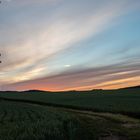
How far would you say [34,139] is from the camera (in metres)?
17.4

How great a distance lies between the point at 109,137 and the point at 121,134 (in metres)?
1.17

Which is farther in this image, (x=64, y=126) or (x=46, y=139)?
(x=64, y=126)

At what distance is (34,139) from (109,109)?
2380 cm

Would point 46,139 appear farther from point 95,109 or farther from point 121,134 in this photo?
point 95,109

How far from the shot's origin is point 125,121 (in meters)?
29.9

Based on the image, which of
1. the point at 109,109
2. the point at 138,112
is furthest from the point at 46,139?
the point at 109,109

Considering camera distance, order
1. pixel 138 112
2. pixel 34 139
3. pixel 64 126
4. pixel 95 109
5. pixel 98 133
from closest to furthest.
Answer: pixel 34 139, pixel 64 126, pixel 98 133, pixel 138 112, pixel 95 109

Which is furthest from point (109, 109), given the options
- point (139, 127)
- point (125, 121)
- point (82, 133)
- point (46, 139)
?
point (46, 139)

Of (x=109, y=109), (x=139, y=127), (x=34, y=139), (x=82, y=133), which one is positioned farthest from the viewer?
(x=109, y=109)

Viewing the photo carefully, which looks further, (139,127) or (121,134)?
(139,127)

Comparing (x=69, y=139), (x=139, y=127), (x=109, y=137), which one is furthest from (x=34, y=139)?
(x=139, y=127)

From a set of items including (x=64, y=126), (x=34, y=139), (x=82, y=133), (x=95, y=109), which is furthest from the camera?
(x=95, y=109)

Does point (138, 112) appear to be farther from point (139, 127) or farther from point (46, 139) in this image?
point (46, 139)

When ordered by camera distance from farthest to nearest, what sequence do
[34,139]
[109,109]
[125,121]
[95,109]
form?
1. [95,109]
2. [109,109]
3. [125,121]
4. [34,139]
